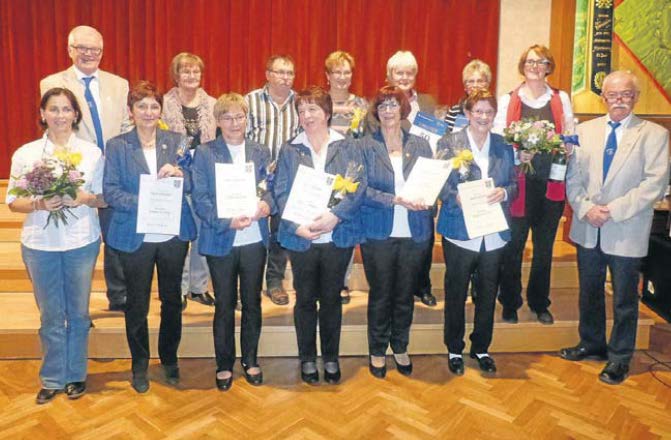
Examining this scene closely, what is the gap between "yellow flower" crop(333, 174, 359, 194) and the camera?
332cm

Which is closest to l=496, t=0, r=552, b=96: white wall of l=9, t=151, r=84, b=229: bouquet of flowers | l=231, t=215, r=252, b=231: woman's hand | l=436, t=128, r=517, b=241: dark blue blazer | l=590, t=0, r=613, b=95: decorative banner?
l=590, t=0, r=613, b=95: decorative banner

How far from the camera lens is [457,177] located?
3.62 metres

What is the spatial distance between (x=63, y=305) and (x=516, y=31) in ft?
18.7

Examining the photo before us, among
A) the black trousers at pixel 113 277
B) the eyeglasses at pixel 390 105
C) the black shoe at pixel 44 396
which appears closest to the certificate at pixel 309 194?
the eyeglasses at pixel 390 105

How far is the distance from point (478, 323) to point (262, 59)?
4317mm

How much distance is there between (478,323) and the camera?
392 centimetres

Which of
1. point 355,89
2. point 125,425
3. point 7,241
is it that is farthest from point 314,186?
point 355,89

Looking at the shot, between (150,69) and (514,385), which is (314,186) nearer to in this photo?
(514,385)

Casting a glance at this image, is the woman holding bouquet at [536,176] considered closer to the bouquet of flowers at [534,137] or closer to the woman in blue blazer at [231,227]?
the bouquet of flowers at [534,137]

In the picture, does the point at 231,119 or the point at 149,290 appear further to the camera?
the point at 149,290

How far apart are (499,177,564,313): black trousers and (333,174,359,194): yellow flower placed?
1294 millimetres

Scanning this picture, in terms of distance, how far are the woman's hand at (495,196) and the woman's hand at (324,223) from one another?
0.91 metres

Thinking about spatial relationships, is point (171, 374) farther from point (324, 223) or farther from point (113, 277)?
point (324, 223)

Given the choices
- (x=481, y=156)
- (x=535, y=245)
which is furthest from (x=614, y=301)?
(x=481, y=156)
